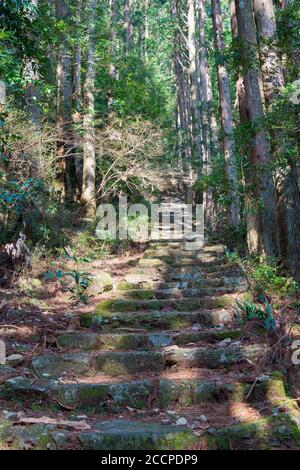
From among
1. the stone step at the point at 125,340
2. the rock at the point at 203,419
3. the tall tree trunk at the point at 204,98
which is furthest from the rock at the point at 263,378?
the tall tree trunk at the point at 204,98

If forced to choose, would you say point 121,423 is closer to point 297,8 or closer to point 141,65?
point 297,8

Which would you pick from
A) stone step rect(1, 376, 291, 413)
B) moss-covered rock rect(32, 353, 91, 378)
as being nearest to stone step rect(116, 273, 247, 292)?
moss-covered rock rect(32, 353, 91, 378)

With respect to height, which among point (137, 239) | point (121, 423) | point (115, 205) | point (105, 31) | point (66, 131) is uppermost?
point (105, 31)

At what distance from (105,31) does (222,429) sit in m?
15.9

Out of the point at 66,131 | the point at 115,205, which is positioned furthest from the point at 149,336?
the point at 115,205

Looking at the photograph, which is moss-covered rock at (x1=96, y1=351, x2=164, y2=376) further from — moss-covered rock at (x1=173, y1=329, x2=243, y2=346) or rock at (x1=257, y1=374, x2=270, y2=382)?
rock at (x1=257, y1=374, x2=270, y2=382)

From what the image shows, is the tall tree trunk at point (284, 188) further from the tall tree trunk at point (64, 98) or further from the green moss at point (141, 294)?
the tall tree trunk at point (64, 98)

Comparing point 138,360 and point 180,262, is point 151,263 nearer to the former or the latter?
point 180,262

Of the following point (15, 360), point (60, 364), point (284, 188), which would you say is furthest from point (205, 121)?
point (15, 360)

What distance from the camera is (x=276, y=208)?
28.5 ft

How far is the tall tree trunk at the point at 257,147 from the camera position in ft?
27.7

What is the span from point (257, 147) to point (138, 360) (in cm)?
522

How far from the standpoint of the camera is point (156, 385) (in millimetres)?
4219

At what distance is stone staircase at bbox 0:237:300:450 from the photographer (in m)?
3.30
